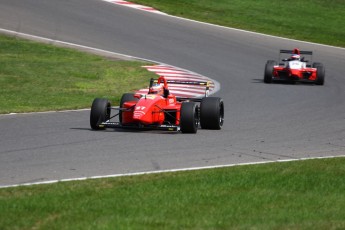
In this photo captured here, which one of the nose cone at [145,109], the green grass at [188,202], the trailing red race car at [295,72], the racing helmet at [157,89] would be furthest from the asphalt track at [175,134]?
the green grass at [188,202]

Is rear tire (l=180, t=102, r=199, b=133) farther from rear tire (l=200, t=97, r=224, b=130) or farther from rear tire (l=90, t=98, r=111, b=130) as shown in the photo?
rear tire (l=90, t=98, r=111, b=130)

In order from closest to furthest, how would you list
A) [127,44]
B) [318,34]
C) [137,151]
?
1. [137,151]
2. [127,44]
3. [318,34]

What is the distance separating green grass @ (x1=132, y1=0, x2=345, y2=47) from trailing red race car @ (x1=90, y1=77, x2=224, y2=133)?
20.8 meters

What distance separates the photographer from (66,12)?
115ft

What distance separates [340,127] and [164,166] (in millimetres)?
5886

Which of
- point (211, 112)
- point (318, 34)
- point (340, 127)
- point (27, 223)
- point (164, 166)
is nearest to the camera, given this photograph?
point (27, 223)

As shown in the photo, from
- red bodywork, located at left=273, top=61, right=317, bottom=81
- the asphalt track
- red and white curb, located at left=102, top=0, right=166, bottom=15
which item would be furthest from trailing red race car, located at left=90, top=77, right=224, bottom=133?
red and white curb, located at left=102, top=0, right=166, bottom=15

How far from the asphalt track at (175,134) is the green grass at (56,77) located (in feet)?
6.37

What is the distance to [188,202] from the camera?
344 inches

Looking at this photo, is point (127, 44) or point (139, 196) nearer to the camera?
point (139, 196)

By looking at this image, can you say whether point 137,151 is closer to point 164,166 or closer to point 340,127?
point 164,166

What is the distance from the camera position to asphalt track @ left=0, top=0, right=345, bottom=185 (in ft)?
38.5

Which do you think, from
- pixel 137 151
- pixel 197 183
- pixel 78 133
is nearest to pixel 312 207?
pixel 197 183

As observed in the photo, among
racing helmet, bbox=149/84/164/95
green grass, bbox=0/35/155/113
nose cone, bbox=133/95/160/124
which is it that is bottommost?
green grass, bbox=0/35/155/113
